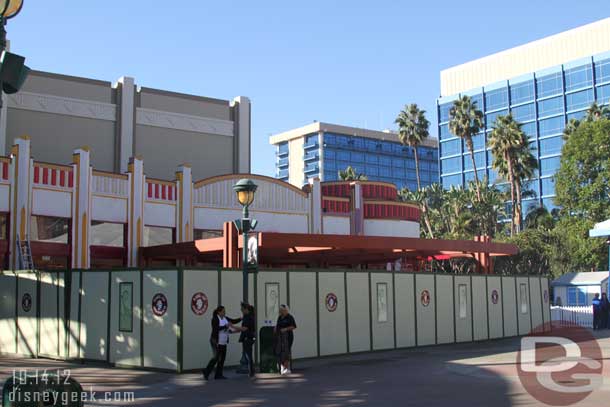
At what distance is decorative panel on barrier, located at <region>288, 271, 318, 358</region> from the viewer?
20.0 m

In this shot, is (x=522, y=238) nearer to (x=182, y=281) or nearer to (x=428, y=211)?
(x=428, y=211)

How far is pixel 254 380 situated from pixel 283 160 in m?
169

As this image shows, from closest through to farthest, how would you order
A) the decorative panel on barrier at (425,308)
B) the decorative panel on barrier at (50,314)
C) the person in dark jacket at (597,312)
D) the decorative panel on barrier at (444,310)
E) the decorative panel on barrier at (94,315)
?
the decorative panel on barrier at (94,315) → the decorative panel on barrier at (50,314) → the decorative panel on barrier at (425,308) → the decorative panel on barrier at (444,310) → the person in dark jacket at (597,312)

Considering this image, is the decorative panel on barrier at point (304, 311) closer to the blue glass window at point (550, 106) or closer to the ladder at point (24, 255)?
the ladder at point (24, 255)

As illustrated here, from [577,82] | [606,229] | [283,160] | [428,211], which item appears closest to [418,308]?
[606,229]

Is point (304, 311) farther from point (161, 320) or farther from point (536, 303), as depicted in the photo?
point (536, 303)

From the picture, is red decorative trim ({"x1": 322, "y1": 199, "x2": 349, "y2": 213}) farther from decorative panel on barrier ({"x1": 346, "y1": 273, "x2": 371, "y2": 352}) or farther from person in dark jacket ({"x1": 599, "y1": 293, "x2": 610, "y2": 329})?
decorative panel on barrier ({"x1": 346, "y1": 273, "x2": 371, "y2": 352})

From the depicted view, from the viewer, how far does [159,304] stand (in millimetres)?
17719

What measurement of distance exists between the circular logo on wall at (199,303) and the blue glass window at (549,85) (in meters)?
102

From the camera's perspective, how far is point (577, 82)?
107562 millimetres

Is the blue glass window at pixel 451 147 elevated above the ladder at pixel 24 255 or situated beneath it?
elevated above

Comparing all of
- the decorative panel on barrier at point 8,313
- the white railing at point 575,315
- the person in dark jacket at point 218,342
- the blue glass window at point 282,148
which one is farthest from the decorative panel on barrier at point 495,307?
the blue glass window at point 282,148

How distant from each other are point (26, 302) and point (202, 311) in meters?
6.90

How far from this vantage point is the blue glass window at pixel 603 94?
101850 millimetres
